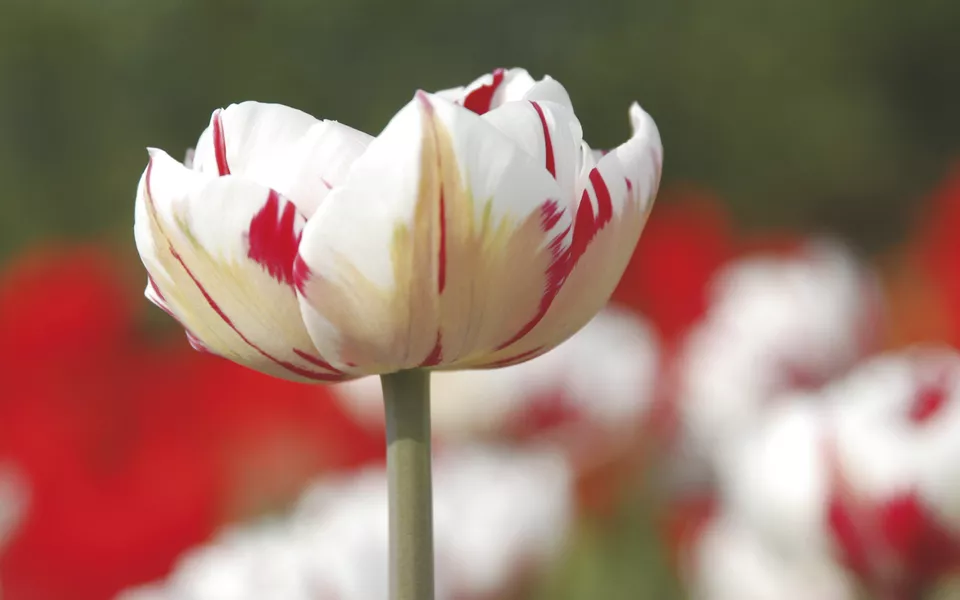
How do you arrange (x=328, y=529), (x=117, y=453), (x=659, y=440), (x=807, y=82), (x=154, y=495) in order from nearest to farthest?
(x=328, y=529)
(x=154, y=495)
(x=659, y=440)
(x=117, y=453)
(x=807, y=82)

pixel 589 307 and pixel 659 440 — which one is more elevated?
pixel 659 440

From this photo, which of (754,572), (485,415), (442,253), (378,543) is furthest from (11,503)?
(442,253)

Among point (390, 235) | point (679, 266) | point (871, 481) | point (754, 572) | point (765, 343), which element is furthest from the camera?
point (679, 266)

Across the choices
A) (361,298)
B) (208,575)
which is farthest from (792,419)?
(361,298)

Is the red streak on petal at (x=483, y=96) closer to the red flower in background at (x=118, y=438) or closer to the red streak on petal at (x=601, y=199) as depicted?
the red streak on petal at (x=601, y=199)

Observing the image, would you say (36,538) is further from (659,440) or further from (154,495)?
(659,440)

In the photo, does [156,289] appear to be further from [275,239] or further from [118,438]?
[118,438]
